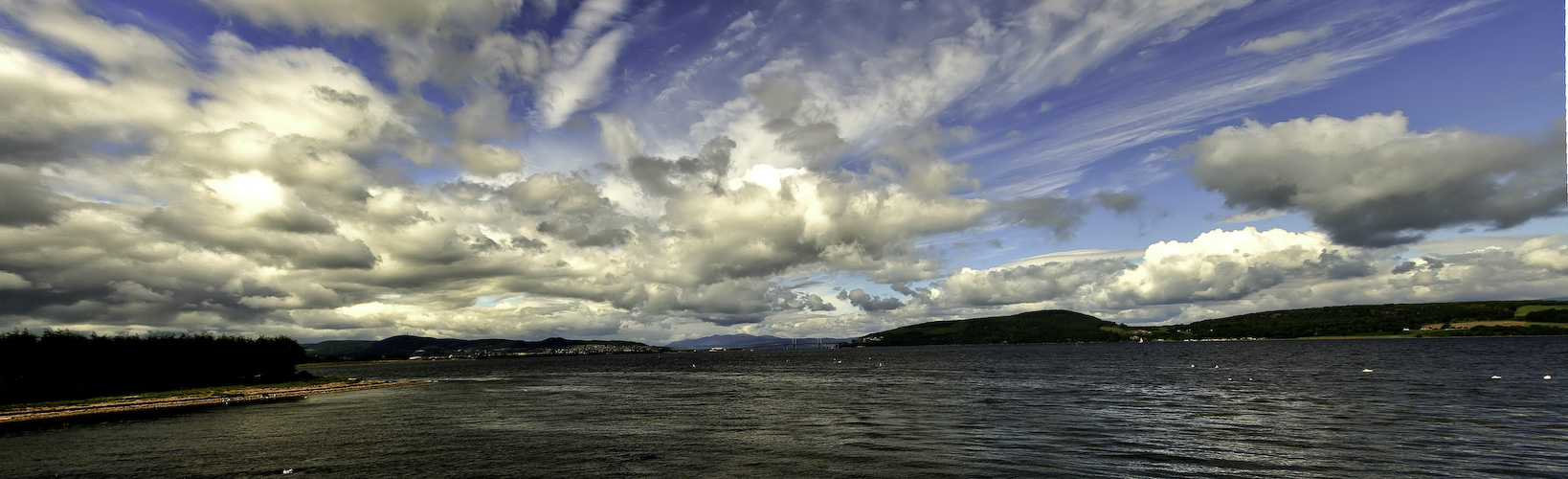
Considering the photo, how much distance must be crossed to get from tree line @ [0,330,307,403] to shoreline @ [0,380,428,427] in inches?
538

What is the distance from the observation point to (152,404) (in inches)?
3226

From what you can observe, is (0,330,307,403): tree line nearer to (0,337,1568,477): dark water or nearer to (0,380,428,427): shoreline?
(0,380,428,427): shoreline

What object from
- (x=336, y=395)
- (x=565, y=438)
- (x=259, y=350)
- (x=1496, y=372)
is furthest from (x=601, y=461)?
(x=259, y=350)

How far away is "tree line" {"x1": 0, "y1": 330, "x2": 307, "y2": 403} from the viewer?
9081cm

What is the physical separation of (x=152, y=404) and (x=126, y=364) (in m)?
35.0

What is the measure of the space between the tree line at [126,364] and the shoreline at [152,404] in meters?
13.7

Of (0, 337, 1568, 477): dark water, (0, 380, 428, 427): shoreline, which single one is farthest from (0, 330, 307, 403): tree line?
(0, 337, 1568, 477): dark water

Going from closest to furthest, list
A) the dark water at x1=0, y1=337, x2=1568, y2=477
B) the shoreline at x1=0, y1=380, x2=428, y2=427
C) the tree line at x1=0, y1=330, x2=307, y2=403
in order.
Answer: the dark water at x1=0, y1=337, x2=1568, y2=477 → the shoreline at x1=0, y1=380, x2=428, y2=427 → the tree line at x1=0, y1=330, x2=307, y2=403

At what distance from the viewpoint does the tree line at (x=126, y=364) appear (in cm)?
9081

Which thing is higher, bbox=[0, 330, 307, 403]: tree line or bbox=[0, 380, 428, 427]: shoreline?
bbox=[0, 330, 307, 403]: tree line

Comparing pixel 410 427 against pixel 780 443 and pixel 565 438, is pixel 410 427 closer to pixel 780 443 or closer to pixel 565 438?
pixel 565 438

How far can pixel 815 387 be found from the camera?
101m

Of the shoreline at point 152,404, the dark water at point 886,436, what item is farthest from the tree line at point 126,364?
the dark water at point 886,436

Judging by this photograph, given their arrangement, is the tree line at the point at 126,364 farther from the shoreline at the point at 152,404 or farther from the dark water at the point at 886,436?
the dark water at the point at 886,436
